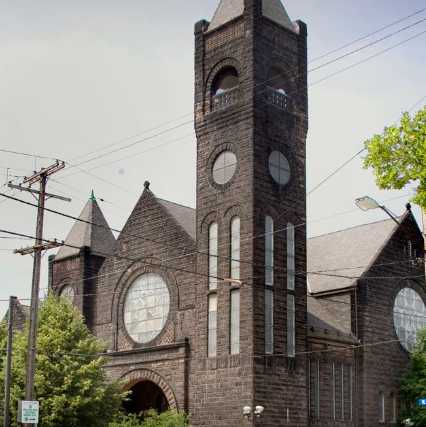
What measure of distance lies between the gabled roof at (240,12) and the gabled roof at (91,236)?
13932 millimetres

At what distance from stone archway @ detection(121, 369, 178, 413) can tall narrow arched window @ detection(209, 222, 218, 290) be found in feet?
17.5

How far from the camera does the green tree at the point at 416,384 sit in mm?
46719

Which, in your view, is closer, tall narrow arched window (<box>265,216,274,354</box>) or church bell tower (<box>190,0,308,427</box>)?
church bell tower (<box>190,0,308,427</box>)

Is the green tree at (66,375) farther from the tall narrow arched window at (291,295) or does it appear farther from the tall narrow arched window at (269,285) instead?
the tall narrow arched window at (291,295)

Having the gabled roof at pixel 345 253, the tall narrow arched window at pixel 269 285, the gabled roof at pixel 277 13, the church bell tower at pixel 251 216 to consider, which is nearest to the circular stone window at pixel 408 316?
the gabled roof at pixel 345 253

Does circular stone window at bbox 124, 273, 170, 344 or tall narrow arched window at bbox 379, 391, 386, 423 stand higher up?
circular stone window at bbox 124, 273, 170, 344

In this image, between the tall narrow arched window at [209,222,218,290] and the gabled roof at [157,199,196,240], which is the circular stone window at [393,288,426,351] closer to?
the gabled roof at [157,199,196,240]

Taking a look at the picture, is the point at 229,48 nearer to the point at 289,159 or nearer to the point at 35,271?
the point at 289,159

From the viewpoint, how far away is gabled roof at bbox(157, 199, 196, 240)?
46.0m

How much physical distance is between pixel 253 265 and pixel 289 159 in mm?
6235

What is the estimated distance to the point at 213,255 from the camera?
42.4 metres

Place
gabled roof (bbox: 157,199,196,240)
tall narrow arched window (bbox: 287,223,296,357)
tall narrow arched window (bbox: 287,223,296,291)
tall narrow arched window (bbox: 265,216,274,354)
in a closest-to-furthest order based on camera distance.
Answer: tall narrow arched window (bbox: 265,216,274,354), tall narrow arched window (bbox: 287,223,296,357), tall narrow arched window (bbox: 287,223,296,291), gabled roof (bbox: 157,199,196,240)

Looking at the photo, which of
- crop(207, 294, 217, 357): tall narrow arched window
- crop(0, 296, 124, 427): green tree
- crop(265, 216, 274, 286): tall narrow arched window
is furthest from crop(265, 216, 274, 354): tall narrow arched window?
crop(0, 296, 124, 427): green tree

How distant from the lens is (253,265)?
132ft
